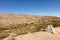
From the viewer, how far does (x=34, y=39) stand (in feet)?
60.8

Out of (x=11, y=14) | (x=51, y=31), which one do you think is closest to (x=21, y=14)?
(x=11, y=14)

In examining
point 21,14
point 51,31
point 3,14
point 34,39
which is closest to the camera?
point 34,39

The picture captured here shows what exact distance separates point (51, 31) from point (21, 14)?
52.1 m

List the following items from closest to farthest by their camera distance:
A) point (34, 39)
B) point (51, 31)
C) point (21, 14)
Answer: point (34, 39), point (51, 31), point (21, 14)

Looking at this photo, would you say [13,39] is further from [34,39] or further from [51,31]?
[51,31]

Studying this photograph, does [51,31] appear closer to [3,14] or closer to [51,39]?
[51,39]

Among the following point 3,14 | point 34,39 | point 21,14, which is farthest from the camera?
point 21,14

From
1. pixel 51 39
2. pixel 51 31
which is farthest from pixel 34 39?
pixel 51 31

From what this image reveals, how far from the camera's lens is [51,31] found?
73.8 feet

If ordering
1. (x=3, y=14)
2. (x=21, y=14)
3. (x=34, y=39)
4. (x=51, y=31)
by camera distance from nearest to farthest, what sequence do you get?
(x=34, y=39) < (x=51, y=31) < (x=3, y=14) < (x=21, y=14)

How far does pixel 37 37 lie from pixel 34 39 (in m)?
0.82

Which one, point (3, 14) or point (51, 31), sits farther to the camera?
point (3, 14)

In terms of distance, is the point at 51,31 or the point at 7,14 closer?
the point at 51,31

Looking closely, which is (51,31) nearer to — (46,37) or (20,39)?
(46,37)
